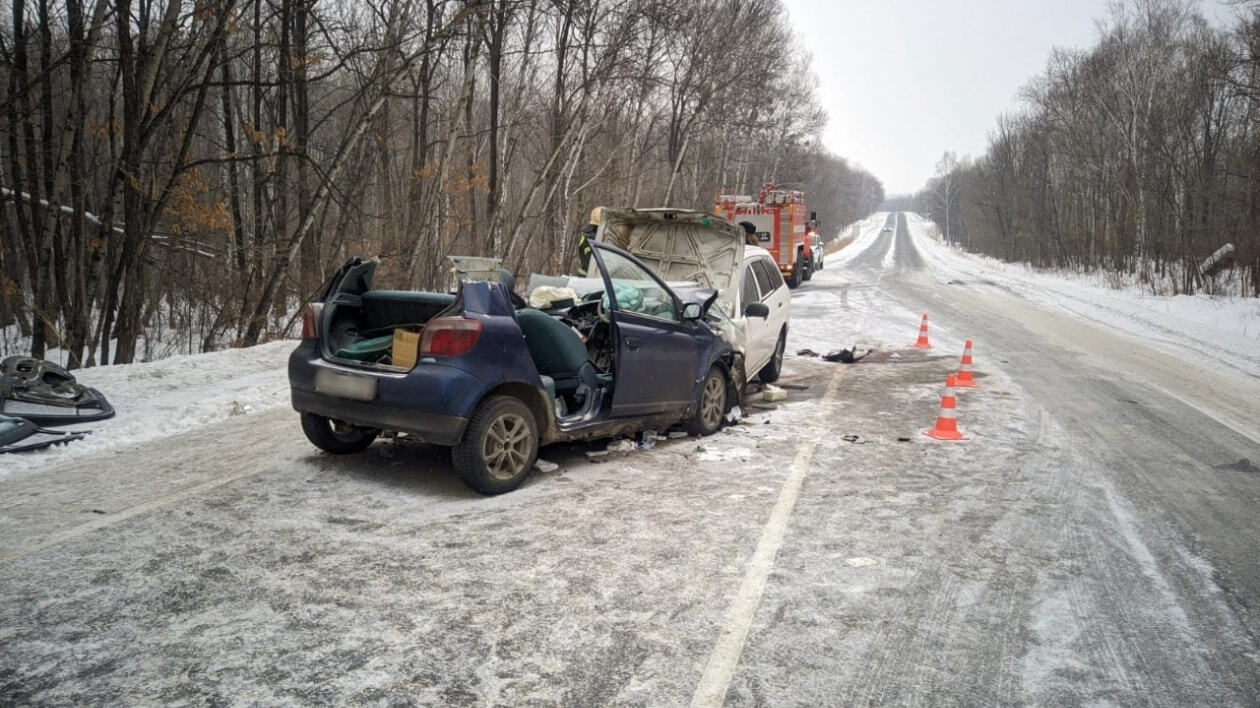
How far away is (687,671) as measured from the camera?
287cm

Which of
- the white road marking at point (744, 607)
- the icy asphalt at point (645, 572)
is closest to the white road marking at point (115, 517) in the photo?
the icy asphalt at point (645, 572)

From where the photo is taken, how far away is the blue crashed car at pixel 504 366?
466 cm

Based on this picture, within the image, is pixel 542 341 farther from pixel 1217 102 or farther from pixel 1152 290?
pixel 1217 102

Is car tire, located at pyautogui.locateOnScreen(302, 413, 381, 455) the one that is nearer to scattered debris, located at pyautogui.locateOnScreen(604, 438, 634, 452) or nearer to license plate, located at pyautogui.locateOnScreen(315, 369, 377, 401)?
license plate, located at pyautogui.locateOnScreen(315, 369, 377, 401)

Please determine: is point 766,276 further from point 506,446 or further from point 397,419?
point 397,419

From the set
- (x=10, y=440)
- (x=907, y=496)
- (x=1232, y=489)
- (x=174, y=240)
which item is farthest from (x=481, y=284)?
(x=174, y=240)

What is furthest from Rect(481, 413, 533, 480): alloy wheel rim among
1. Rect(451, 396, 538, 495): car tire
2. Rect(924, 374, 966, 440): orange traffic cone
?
Rect(924, 374, 966, 440): orange traffic cone

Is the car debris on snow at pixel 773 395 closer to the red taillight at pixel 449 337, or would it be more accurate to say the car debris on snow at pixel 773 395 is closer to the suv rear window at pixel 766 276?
the suv rear window at pixel 766 276

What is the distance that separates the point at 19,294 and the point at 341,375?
11.6 meters

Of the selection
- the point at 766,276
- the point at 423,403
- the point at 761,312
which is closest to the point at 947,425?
the point at 761,312

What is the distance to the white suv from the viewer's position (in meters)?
8.31

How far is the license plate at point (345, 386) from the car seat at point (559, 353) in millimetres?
1139

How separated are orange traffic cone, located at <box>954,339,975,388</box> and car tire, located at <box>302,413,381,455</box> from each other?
668cm

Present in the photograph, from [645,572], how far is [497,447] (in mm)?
1551
